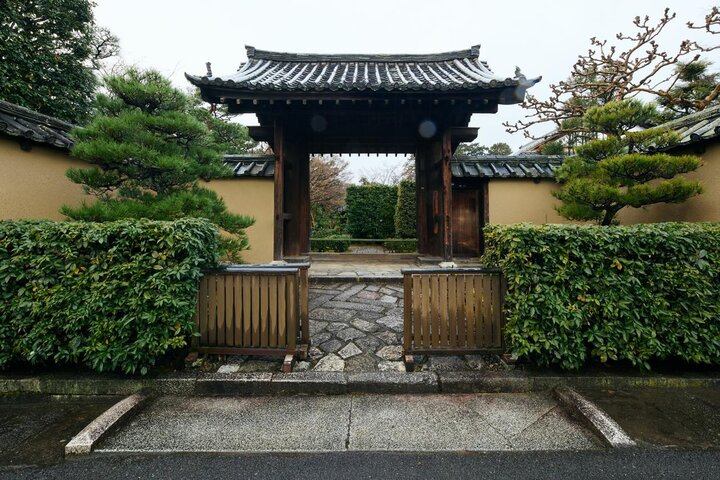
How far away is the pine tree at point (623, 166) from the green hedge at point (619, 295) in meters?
2.23

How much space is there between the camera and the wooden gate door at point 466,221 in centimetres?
840

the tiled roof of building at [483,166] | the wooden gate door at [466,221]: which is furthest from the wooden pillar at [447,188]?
the wooden gate door at [466,221]

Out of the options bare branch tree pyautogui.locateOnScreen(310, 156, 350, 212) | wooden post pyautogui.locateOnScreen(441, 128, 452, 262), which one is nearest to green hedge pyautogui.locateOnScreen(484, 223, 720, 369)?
wooden post pyautogui.locateOnScreen(441, 128, 452, 262)

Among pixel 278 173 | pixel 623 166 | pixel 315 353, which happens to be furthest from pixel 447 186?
pixel 315 353

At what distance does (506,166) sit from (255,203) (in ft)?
20.4

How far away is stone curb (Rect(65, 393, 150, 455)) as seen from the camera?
206 centimetres

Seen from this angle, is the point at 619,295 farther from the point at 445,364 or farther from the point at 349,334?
the point at 349,334

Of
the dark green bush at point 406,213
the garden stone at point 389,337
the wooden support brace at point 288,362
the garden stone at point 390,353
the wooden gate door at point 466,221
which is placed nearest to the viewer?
the wooden support brace at point 288,362

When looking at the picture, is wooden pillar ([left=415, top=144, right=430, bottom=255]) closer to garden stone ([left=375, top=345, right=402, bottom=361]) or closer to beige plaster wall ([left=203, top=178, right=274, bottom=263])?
beige plaster wall ([left=203, top=178, right=274, bottom=263])

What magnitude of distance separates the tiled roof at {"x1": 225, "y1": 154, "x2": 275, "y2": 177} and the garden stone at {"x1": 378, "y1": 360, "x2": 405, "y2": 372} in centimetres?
514

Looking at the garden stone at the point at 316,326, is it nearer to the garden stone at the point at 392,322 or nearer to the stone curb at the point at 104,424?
the garden stone at the point at 392,322

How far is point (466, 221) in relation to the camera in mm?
8492

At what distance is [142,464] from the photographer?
1.97m

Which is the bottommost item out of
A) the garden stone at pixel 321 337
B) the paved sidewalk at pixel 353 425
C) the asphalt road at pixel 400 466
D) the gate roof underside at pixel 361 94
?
the asphalt road at pixel 400 466
